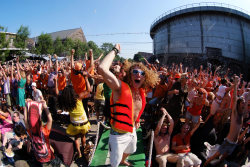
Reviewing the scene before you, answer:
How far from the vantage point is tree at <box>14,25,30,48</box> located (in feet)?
83.7

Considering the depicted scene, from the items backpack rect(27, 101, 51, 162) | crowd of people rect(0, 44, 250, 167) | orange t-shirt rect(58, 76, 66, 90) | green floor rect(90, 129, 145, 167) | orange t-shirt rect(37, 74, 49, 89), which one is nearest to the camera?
crowd of people rect(0, 44, 250, 167)

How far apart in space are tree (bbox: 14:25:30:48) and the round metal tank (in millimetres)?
27295

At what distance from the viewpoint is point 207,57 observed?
26766 millimetres

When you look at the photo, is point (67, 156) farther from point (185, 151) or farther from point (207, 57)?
point (207, 57)

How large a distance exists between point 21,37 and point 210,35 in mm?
34541

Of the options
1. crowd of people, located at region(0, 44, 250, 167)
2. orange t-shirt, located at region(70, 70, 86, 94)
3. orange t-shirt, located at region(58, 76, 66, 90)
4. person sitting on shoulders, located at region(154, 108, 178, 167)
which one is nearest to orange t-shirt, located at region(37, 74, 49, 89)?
orange t-shirt, located at region(58, 76, 66, 90)

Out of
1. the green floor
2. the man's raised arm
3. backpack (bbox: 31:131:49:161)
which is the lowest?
the green floor

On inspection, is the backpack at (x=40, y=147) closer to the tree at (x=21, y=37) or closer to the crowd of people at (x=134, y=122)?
the crowd of people at (x=134, y=122)

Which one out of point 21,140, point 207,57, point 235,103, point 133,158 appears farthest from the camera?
point 207,57

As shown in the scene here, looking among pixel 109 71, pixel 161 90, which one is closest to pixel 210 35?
pixel 161 90

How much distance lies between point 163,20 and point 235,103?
1347 inches

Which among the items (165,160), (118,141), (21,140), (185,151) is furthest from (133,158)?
(21,140)

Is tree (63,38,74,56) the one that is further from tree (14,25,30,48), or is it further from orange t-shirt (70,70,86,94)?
orange t-shirt (70,70,86,94)

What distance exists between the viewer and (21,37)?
26.6 meters
